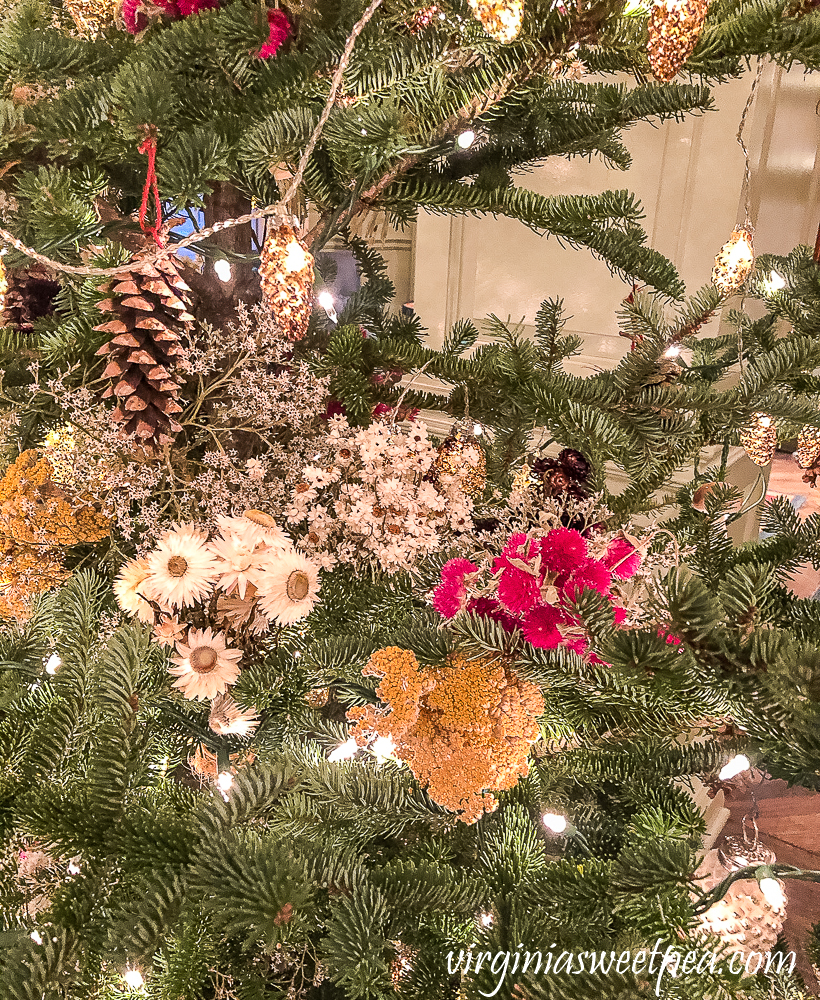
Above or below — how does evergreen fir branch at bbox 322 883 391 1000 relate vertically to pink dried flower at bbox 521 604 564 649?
below

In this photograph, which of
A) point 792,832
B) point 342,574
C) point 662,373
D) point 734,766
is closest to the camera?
point 734,766

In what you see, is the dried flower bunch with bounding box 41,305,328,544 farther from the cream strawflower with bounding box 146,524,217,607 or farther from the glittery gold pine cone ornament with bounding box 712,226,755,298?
the glittery gold pine cone ornament with bounding box 712,226,755,298

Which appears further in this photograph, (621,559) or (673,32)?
(621,559)

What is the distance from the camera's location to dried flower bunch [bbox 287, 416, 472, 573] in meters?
0.65

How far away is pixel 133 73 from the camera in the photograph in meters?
0.40

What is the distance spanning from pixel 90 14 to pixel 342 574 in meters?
0.62

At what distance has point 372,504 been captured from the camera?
2.15ft

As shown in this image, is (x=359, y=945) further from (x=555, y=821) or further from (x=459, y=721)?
(x=555, y=821)

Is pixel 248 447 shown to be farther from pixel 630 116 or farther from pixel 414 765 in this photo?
pixel 630 116

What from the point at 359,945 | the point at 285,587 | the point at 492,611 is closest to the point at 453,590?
the point at 492,611

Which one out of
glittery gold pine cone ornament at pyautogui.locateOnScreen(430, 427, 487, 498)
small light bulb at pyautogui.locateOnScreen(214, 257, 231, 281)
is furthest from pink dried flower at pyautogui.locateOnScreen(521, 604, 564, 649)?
small light bulb at pyautogui.locateOnScreen(214, 257, 231, 281)

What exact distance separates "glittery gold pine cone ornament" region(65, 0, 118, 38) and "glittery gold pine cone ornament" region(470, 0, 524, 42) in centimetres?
45

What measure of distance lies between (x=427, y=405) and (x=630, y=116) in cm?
41

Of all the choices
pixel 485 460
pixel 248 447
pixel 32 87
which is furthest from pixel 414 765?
pixel 32 87
